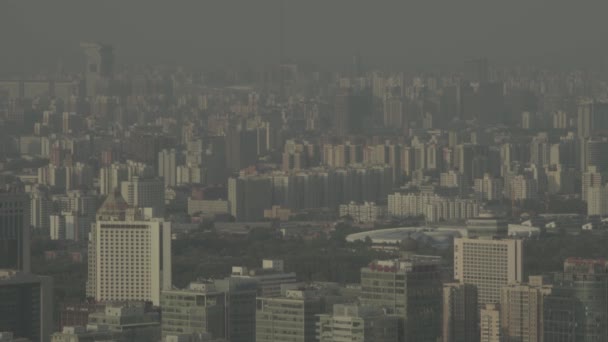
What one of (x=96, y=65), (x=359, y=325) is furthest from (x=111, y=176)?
(x=359, y=325)

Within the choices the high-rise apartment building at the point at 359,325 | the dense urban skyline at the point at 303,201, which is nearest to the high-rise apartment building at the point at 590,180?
the dense urban skyline at the point at 303,201

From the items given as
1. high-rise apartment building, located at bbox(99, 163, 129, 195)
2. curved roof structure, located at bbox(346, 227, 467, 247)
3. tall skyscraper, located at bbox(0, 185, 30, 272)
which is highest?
high-rise apartment building, located at bbox(99, 163, 129, 195)

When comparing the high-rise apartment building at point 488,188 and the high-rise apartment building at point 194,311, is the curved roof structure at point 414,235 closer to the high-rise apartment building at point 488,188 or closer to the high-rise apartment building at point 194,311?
the high-rise apartment building at point 488,188

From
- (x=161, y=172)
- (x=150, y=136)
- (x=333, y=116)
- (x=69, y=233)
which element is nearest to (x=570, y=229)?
(x=69, y=233)

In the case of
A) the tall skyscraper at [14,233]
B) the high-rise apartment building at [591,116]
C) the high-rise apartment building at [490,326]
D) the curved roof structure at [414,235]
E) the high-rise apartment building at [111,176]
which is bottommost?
the high-rise apartment building at [490,326]

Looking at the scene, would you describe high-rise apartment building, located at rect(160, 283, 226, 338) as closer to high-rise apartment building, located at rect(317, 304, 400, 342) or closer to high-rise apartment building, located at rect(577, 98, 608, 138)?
high-rise apartment building, located at rect(317, 304, 400, 342)

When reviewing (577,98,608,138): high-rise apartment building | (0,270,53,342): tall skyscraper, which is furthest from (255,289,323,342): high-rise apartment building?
(577,98,608,138): high-rise apartment building

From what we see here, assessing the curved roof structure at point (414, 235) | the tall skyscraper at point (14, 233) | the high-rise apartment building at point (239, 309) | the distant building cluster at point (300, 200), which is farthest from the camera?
the curved roof structure at point (414, 235)

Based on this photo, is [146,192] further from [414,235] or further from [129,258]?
[129,258]
